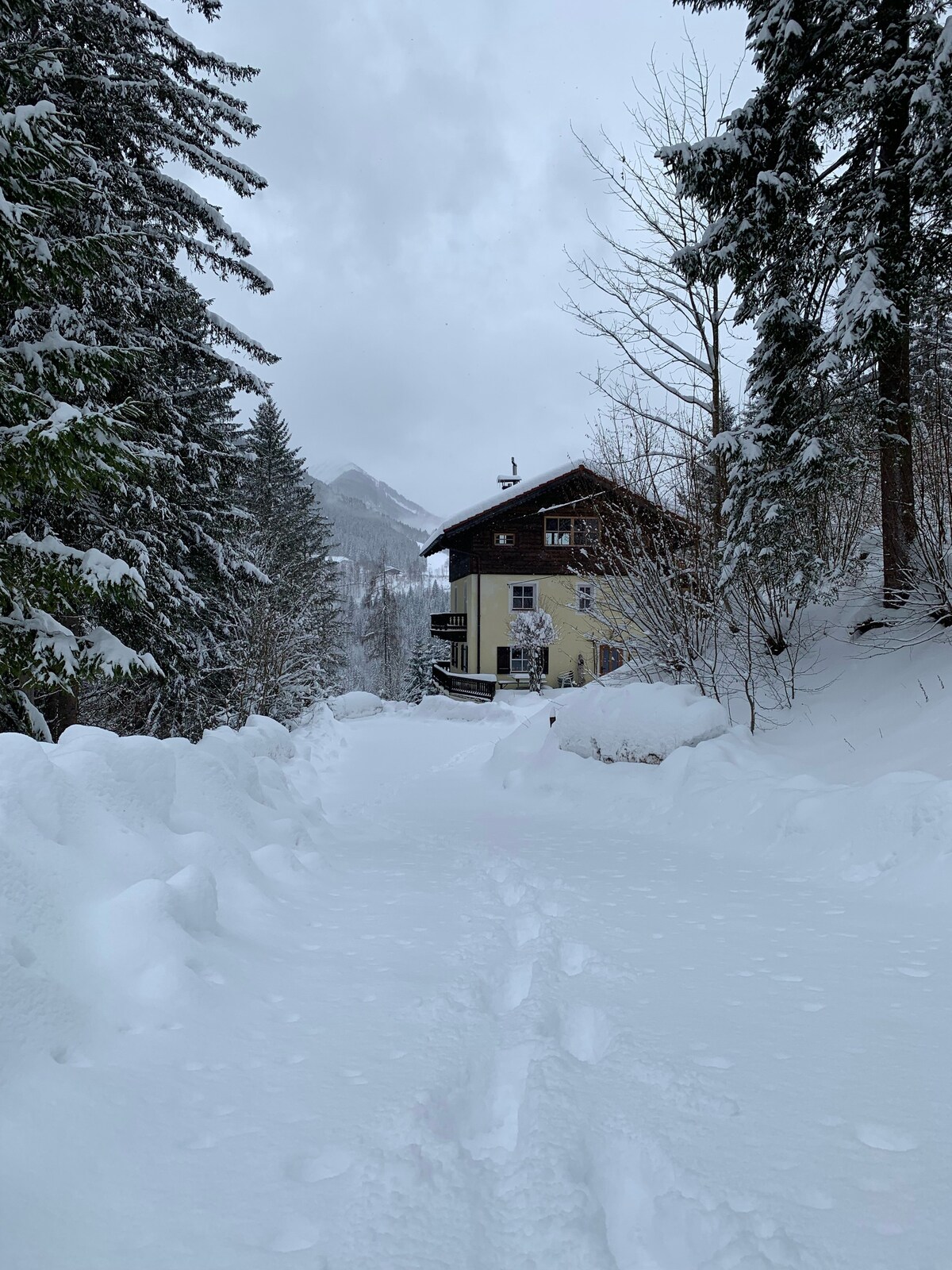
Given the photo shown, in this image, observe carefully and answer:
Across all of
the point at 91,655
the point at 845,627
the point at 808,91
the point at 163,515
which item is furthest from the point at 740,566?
the point at 163,515

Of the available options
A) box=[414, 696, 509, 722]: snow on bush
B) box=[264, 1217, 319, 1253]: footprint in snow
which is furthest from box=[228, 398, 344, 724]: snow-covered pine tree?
box=[264, 1217, 319, 1253]: footprint in snow

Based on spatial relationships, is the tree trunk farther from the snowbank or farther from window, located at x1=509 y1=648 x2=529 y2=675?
window, located at x1=509 y1=648 x2=529 y2=675

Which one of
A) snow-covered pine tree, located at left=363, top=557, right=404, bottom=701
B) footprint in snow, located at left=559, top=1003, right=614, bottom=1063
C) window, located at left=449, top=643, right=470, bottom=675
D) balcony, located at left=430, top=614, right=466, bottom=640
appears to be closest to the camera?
footprint in snow, located at left=559, top=1003, right=614, bottom=1063

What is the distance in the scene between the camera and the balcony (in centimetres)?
3048

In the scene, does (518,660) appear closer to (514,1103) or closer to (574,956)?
(574,956)

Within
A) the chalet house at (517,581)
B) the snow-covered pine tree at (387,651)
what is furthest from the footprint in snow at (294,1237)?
the snow-covered pine tree at (387,651)

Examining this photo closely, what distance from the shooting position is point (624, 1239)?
5.62 ft

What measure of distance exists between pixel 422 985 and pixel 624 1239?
1.49 m

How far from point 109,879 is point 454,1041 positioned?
166cm

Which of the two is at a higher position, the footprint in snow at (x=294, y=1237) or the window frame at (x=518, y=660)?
the window frame at (x=518, y=660)

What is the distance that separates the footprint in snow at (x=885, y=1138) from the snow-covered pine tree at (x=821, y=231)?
6645 mm

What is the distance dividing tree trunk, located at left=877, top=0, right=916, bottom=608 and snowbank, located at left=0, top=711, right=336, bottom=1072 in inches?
299

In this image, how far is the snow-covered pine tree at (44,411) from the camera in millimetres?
5211

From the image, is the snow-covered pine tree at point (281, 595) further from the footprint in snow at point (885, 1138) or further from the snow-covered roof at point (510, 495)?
the footprint in snow at point (885, 1138)
